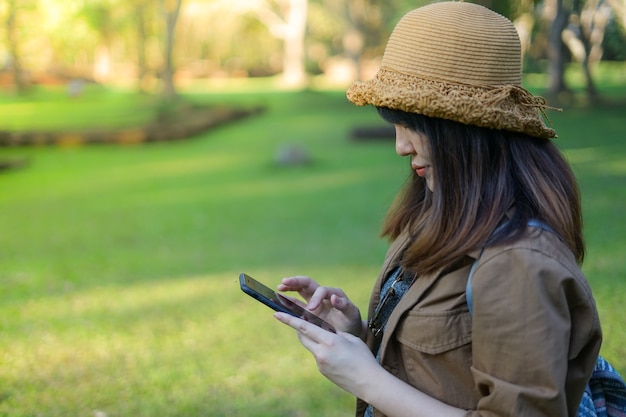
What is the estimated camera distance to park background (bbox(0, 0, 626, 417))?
3.56 m

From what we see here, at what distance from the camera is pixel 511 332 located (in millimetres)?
1209

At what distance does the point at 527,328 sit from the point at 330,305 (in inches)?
24.2

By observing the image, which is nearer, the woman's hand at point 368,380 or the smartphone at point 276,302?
the woman's hand at point 368,380

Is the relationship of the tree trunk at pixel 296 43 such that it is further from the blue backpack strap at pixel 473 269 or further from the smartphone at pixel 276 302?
the blue backpack strap at pixel 473 269

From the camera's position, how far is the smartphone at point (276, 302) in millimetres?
1484

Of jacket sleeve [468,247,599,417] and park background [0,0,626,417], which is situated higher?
jacket sleeve [468,247,599,417]

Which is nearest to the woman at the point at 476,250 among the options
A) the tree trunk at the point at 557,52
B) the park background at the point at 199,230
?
the park background at the point at 199,230

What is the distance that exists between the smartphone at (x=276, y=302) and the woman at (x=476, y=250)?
9 cm

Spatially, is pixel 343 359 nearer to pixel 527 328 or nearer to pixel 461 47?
pixel 527 328

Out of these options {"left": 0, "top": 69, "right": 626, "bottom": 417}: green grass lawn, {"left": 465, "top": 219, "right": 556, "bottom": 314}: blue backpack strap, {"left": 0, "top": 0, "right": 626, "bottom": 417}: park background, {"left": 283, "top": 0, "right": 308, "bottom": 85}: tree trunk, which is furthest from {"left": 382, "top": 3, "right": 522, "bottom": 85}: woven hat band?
{"left": 283, "top": 0, "right": 308, "bottom": 85}: tree trunk

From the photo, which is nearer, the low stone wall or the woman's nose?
the woman's nose

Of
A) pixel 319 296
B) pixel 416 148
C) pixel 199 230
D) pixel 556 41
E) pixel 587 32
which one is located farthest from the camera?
pixel 587 32

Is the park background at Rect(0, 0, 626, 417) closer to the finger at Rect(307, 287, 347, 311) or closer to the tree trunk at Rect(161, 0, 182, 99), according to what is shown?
the tree trunk at Rect(161, 0, 182, 99)

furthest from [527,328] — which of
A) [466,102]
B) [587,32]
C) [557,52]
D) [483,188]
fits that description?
[587,32]
